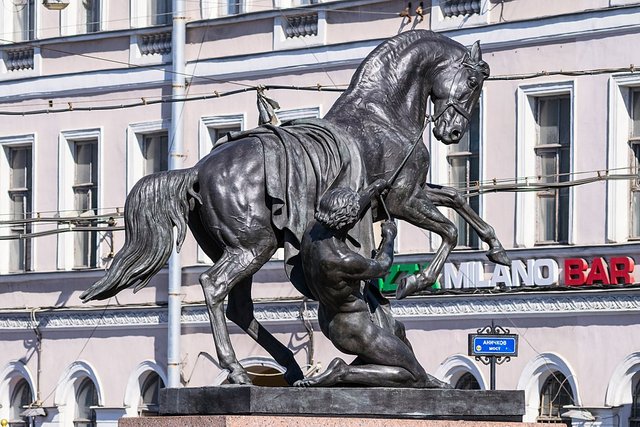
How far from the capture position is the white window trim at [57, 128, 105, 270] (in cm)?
3866

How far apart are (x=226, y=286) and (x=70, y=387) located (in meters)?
23.3

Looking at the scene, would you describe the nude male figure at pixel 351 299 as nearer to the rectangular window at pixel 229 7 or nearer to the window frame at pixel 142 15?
the rectangular window at pixel 229 7

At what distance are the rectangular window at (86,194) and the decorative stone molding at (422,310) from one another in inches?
33.8

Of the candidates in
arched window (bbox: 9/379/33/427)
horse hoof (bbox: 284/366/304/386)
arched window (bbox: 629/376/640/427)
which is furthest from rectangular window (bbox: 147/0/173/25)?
horse hoof (bbox: 284/366/304/386)

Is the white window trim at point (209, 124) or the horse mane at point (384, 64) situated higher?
the white window trim at point (209, 124)

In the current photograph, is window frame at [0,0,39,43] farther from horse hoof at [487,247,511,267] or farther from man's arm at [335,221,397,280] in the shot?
man's arm at [335,221,397,280]

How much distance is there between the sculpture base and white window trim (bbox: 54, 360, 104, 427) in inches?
909

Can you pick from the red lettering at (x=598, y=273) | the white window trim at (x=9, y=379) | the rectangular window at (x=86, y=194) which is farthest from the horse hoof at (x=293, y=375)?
the white window trim at (x=9, y=379)

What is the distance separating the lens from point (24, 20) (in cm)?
4019

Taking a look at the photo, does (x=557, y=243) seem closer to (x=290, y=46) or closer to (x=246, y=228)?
(x=290, y=46)

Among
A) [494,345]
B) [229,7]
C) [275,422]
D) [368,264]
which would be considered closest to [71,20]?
[229,7]

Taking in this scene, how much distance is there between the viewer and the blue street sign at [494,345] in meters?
28.1

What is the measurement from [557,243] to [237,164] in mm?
16965

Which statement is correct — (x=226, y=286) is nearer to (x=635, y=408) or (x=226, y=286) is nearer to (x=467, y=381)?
(x=635, y=408)
